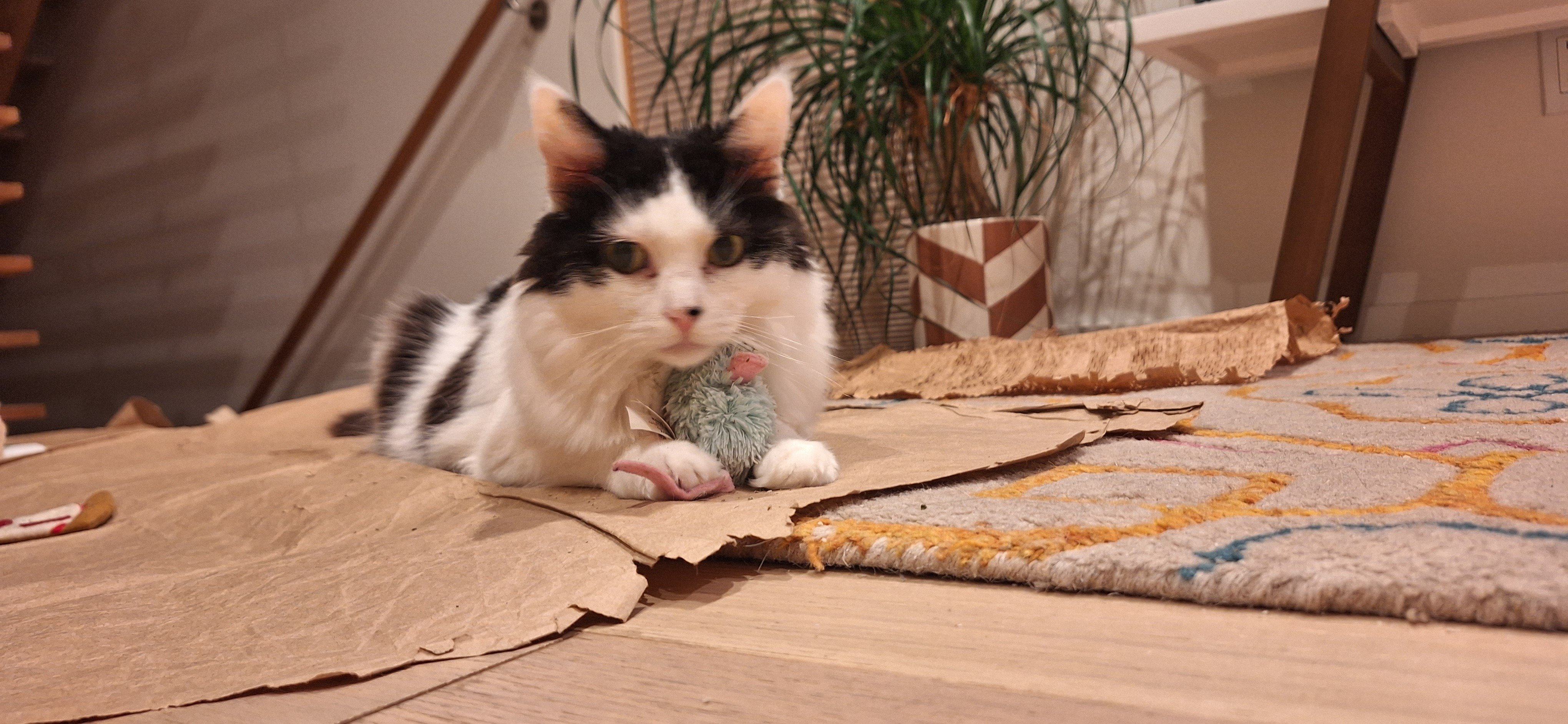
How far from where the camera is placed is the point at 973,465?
85 cm

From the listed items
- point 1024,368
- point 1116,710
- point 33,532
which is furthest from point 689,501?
point 1024,368

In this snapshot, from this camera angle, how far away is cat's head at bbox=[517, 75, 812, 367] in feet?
2.63

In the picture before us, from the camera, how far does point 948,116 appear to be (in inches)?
70.1

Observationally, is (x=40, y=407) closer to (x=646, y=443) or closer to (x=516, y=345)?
(x=516, y=345)

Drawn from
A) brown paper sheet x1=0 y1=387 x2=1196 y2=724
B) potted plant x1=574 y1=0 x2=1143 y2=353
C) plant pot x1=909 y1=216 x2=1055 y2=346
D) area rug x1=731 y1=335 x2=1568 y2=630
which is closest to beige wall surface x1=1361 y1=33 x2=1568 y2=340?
potted plant x1=574 y1=0 x2=1143 y2=353

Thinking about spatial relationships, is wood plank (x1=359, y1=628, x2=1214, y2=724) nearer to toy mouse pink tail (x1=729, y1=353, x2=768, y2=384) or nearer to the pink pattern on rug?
toy mouse pink tail (x1=729, y1=353, x2=768, y2=384)

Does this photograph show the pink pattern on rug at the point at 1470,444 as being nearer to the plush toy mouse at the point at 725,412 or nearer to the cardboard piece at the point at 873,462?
the cardboard piece at the point at 873,462

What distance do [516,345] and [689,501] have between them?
11.5 inches

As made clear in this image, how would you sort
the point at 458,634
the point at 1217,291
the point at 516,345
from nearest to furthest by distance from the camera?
the point at 458,634 → the point at 516,345 → the point at 1217,291

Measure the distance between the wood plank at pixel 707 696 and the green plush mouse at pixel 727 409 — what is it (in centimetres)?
31

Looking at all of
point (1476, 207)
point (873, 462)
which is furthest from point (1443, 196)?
point (873, 462)

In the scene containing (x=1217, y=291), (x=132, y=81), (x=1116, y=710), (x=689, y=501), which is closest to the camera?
(x=1116, y=710)

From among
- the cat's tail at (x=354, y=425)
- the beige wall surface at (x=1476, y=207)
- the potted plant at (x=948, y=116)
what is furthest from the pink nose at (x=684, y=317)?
the beige wall surface at (x=1476, y=207)

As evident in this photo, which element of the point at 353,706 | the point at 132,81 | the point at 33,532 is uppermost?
the point at 132,81
